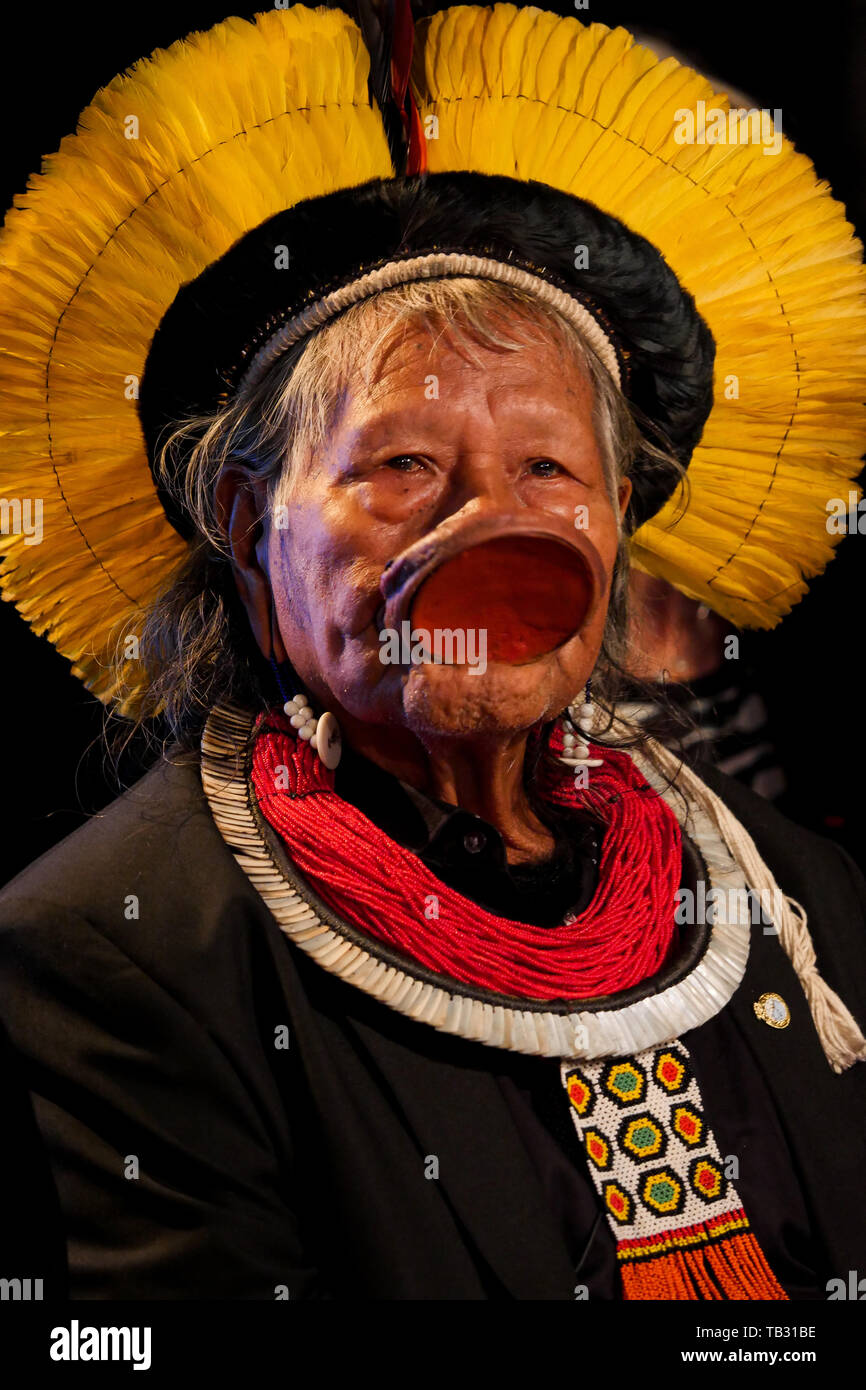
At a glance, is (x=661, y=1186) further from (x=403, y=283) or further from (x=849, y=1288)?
(x=403, y=283)

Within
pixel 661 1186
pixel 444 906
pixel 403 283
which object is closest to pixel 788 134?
pixel 403 283

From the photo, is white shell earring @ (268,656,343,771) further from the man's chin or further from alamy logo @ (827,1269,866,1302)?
alamy logo @ (827,1269,866,1302)

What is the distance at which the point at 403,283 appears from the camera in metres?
1.70

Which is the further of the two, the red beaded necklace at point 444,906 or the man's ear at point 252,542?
the man's ear at point 252,542

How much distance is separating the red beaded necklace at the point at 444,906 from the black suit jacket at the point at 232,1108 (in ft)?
0.28

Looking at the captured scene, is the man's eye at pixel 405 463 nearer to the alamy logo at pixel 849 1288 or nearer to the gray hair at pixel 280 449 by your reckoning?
the gray hair at pixel 280 449

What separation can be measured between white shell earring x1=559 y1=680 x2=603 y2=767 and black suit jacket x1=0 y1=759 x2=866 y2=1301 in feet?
1.59

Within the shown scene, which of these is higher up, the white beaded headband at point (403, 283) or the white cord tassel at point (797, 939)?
the white beaded headband at point (403, 283)

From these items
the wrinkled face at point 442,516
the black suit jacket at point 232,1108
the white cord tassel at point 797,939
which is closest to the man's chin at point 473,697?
the wrinkled face at point 442,516

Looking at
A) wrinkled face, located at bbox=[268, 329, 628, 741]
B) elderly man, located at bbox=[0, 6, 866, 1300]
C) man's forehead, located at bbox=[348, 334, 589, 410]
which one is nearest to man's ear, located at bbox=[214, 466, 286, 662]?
elderly man, located at bbox=[0, 6, 866, 1300]

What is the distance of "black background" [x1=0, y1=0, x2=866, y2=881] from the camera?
190cm

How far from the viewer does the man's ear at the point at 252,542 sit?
5.89 ft
